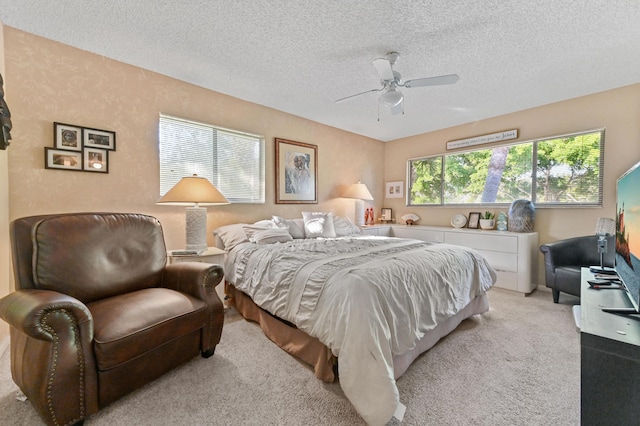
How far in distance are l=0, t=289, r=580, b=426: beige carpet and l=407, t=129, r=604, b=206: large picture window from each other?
2091mm

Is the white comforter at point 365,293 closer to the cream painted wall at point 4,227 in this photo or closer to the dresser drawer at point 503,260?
the dresser drawer at point 503,260

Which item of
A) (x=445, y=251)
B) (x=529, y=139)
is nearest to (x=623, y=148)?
(x=529, y=139)

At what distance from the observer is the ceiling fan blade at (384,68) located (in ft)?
7.23

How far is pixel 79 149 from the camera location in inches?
92.7

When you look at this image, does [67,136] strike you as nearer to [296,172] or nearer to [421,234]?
[296,172]

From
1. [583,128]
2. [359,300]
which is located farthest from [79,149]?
[583,128]

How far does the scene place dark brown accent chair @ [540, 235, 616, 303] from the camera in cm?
285

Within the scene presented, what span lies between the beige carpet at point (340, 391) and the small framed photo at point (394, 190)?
11.1ft

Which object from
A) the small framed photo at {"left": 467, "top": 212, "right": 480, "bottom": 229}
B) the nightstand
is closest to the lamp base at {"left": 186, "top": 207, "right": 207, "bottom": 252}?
the nightstand

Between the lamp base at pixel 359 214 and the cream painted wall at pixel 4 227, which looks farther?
the lamp base at pixel 359 214

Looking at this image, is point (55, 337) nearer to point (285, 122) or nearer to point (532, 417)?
point (532, 417)

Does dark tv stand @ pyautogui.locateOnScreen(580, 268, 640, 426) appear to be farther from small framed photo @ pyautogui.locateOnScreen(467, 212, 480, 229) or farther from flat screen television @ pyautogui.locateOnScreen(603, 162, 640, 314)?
small framed photo @ pyautogui.locateOnScreen(467, 212, 480, 229)

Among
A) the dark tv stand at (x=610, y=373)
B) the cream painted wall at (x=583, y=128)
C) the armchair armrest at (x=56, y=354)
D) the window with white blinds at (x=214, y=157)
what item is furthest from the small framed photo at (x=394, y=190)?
the armchair armrest at (x=56, y=354)

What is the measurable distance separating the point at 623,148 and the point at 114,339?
5.02 meters
